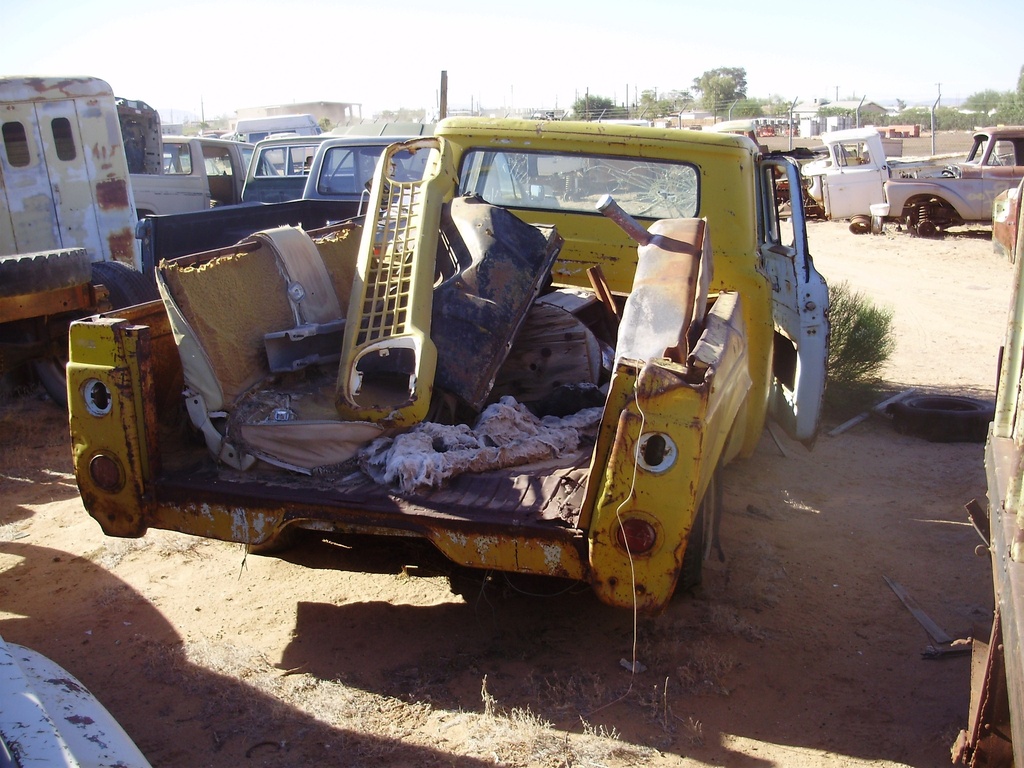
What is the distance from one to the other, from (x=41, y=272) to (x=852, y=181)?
16.4m

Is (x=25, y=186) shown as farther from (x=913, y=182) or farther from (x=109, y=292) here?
(x=913, y=182)

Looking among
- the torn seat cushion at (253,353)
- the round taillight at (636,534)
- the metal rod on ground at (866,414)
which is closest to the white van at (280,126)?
the metal rod on ground at (866,414)

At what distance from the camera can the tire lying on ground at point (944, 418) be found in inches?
243

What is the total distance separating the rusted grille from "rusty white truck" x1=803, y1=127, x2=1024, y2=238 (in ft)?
39.0

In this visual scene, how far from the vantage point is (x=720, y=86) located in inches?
2611

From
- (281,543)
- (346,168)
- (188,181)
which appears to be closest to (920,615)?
A: (281,543)

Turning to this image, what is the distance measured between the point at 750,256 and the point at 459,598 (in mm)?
2243

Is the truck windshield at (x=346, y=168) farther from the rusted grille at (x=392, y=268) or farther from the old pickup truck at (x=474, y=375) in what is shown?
the rusted grille at (x=392, y=268)

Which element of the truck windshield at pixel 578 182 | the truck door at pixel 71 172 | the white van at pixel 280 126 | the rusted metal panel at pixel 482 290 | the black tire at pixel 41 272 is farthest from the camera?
the white van at pixel 280 126

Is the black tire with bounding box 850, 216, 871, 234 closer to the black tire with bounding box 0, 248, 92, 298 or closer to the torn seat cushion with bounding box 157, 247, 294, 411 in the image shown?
the black tire with bounding box 0, 248, 92, 298

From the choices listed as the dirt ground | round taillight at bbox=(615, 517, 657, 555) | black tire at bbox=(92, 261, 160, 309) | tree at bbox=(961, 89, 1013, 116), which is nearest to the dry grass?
the dirt ground

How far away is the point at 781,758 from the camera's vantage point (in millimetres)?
2822

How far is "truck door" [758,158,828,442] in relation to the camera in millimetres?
4703

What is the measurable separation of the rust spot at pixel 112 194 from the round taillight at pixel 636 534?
27.3 ft
